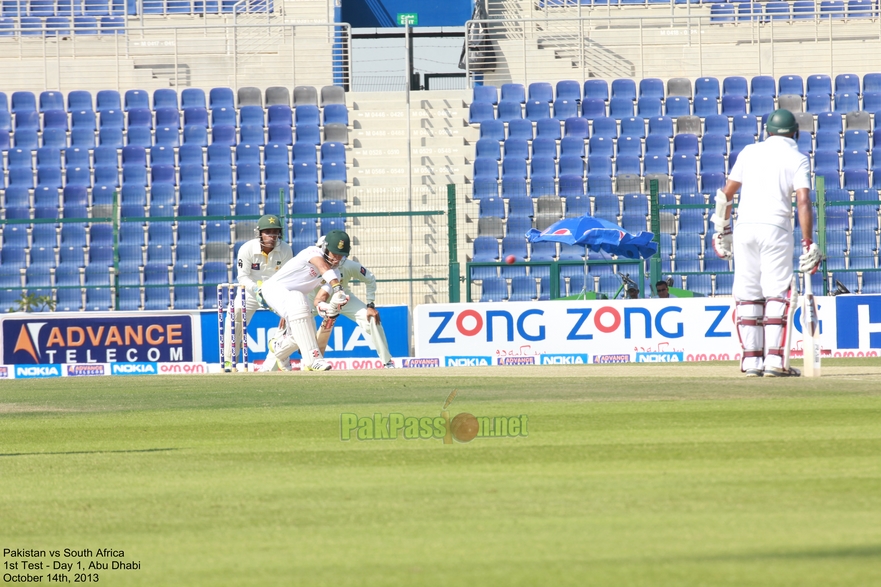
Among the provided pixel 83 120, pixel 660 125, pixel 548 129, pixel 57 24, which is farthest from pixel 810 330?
pixel 57 24

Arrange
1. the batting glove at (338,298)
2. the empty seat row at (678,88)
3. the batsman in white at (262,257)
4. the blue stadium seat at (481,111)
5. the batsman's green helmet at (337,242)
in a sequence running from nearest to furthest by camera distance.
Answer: the batsman's green helmet at (337,242) < the batting glove at (338,298) < the batsman in white at (262,257) < the blue stadium seat at (481,111) < the empty seat row at (678,88)

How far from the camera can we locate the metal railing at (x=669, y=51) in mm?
28953

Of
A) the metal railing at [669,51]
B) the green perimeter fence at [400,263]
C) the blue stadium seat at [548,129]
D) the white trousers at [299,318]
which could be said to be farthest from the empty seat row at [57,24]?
the white trousers at [299,318]

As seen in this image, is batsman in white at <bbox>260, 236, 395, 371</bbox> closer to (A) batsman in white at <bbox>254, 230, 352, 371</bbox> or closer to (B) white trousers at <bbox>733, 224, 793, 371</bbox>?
(A) batsman in white at <bbox>254, 230, 352, 371</bbox>

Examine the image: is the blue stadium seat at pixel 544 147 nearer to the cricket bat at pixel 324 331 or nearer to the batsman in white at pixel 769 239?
the cricket bat at pixel 324 331

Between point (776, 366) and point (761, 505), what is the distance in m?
5.49

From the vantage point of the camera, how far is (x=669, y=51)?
29312 millimetres

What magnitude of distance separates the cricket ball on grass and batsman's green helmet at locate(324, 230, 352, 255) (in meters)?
7.10

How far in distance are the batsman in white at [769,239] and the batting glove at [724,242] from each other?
1.14 feet

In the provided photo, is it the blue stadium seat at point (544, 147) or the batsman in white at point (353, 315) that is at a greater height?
the blue stadium seat at point (544, 147)

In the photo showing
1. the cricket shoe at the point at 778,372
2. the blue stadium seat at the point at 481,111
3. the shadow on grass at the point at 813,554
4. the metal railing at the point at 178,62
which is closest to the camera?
the shadow on grass at the point at 813,554

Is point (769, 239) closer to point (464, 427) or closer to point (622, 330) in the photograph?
point (464, 427)

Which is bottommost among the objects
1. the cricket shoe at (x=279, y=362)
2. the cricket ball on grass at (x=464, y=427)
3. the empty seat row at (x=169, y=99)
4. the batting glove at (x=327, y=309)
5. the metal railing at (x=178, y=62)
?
the cricket shoe at (x=279, y=362)

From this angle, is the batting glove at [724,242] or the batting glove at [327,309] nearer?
the batting glove at [724,242]
